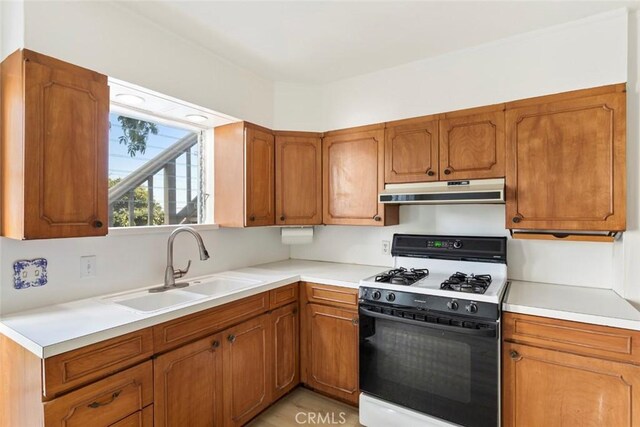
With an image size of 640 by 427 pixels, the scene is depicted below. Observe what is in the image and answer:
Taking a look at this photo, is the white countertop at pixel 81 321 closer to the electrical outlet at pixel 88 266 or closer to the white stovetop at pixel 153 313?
the white stovetop at pixel 153 313

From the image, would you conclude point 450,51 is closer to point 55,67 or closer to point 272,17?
point 272,17

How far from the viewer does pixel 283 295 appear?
2297 millimetres

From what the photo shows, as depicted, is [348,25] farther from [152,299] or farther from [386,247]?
[152,299]

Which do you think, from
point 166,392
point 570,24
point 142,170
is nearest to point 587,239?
point 570,24

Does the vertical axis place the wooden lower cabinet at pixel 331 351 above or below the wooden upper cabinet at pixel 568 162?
below

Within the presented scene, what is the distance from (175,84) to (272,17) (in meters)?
0.75

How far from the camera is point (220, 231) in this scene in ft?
8.47

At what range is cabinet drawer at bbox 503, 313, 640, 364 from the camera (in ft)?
A: 4.81

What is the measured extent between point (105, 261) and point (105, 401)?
820mm

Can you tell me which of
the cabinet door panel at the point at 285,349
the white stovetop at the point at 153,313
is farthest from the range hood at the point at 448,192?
the cabinet door panel at the point at 285,349

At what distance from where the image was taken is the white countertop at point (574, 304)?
1.50 meters

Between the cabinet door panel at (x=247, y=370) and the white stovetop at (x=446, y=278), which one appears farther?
the cabinet door panel at (x=247, y=370)

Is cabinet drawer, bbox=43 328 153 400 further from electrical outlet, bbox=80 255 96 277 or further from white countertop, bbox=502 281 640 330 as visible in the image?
white countertop, bbox=502 281 640 330

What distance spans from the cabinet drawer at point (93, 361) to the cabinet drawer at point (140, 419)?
0.74ft
